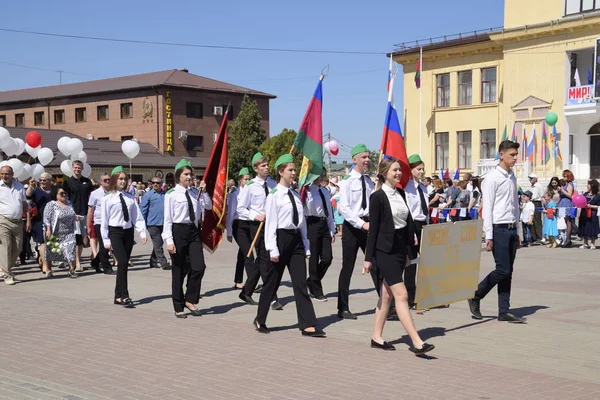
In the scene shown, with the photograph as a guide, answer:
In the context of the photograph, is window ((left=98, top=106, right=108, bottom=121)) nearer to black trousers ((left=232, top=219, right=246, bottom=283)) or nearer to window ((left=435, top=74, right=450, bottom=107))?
window ((left=435, top=74, right=450, bottom=107))

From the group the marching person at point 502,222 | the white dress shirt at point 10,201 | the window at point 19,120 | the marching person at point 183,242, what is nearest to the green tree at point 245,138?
the window at point 19,120

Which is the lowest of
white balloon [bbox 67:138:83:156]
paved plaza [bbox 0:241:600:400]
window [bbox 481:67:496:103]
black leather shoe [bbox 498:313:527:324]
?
paved plaza [bbox 0:241:600:400]

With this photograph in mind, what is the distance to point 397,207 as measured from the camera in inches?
311

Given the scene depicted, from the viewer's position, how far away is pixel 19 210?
44.3ft

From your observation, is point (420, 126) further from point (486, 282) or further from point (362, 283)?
point (486, 282)

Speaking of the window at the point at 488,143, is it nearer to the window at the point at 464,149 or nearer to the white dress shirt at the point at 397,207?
the window at the point at 464,149

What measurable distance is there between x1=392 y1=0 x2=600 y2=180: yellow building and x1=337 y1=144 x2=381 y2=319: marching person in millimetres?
31250

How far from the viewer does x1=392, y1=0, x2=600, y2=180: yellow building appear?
39.7m

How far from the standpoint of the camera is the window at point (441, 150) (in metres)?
47.3

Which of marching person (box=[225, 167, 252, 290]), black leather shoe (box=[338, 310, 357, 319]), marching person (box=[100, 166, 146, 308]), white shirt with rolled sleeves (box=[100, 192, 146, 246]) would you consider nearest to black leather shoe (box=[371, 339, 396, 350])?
black leather shoe (box=[338, 310, 357, 319])

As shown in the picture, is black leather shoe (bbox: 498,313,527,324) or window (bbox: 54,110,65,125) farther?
window (bbox: 54,110,65,125)

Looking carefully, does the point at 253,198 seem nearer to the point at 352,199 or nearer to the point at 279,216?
the point at 352,199

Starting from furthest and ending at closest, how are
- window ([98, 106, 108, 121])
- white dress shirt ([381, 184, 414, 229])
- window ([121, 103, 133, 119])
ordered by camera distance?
window ([98, 106, 108, 121]), window ([121, 103, 133, 119]), white dress shirt ([381, 184, 414, 229])

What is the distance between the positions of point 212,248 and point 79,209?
6.38m
